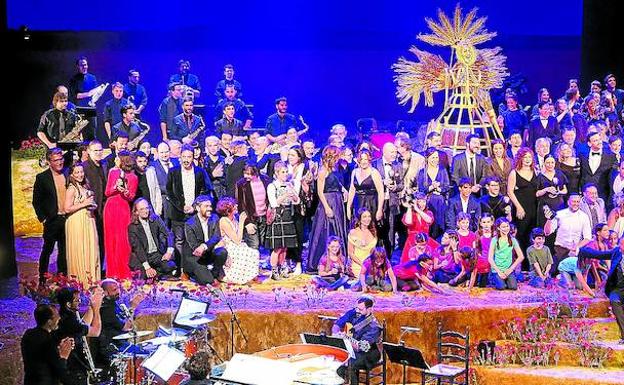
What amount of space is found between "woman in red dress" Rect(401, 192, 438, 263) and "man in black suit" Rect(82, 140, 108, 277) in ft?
10.4

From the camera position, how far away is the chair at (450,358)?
7887 millimetres

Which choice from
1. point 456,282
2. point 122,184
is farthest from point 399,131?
point 122,184

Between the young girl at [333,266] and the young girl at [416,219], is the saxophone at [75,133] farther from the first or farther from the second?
the young girl at [416,219]

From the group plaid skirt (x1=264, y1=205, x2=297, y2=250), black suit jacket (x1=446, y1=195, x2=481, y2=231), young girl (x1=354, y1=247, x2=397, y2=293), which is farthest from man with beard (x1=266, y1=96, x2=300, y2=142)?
black suit jacket (x1=446, y1=195, x2=481, y2=231)

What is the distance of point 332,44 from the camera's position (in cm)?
1166

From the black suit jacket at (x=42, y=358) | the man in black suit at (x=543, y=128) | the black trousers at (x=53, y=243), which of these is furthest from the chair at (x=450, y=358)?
the black trousers at (x=53, y=243)

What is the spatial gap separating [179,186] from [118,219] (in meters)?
0.71

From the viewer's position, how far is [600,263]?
33.5 feet

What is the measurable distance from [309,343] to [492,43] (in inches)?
203

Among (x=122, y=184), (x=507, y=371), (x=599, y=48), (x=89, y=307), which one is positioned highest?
(x=599, y=48)

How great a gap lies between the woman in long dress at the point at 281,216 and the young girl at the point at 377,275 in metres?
0.87

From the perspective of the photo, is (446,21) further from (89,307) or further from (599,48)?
(89,307)

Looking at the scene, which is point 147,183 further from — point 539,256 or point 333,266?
point 539,256

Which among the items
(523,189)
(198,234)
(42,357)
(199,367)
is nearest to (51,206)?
(198,234)
